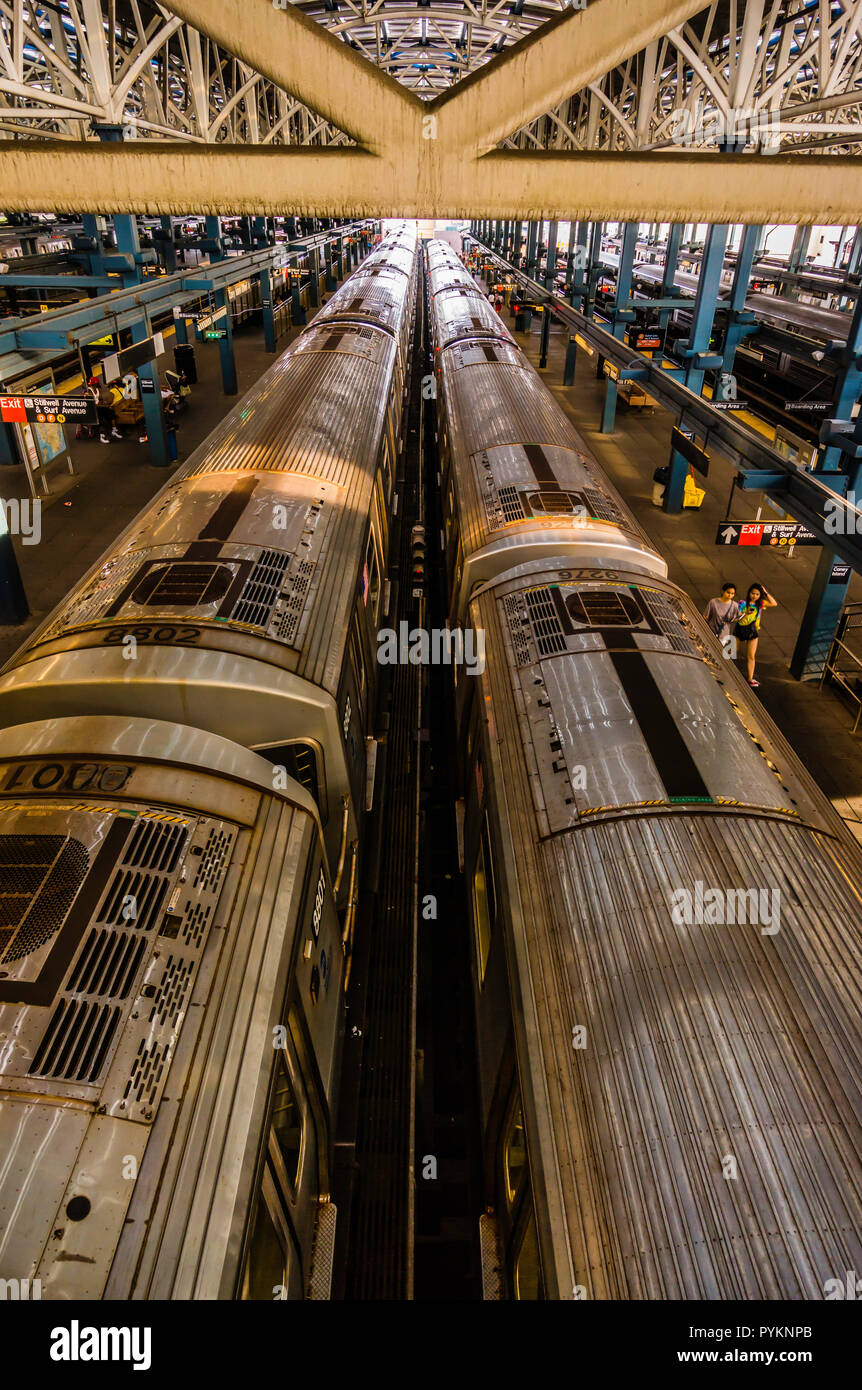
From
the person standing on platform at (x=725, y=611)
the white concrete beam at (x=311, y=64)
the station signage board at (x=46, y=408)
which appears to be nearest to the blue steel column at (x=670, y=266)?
the person standing on platform at (x=725, y=611)

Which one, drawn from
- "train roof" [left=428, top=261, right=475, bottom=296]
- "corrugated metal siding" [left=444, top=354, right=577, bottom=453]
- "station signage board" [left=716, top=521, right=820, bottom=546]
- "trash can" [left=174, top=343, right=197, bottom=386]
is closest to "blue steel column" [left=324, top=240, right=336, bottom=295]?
"train roof" [left=428, top=261, right=475, bottom=296]

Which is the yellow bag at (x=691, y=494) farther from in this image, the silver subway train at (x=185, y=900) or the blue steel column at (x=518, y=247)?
the blue steel column at (x=518, y=247)

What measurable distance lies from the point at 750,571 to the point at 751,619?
4.05 m

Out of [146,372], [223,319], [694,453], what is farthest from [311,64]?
[223,319]

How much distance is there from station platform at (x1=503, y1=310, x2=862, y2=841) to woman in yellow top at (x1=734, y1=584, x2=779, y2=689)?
636 mm

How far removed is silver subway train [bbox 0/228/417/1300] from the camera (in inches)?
81.6

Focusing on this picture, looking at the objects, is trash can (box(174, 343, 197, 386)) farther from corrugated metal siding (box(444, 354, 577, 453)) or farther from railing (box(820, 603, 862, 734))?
railing (box(820, 603, 862, 734))

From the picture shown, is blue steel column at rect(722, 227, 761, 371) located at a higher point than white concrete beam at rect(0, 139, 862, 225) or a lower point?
lower

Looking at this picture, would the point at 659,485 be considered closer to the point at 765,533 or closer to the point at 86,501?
the point at 765,533

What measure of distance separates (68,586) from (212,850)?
32.2ft

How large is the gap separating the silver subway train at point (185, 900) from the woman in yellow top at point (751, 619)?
208 inches

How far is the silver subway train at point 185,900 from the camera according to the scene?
6.80ft
